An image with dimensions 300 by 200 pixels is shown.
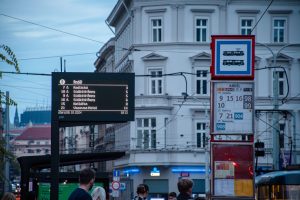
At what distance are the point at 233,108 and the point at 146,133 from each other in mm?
51053

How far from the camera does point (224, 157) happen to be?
58.1 feet

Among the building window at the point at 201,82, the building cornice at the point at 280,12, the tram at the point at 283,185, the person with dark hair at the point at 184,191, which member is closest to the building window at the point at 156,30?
the building window at the point at 201,82

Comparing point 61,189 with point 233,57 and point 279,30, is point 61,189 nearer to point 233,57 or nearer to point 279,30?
point 233,57

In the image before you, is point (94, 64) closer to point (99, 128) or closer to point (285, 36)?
point (99, 128)

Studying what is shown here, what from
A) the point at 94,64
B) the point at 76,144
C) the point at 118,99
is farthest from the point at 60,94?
the point at 76,144

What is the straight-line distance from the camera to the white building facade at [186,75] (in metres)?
68.5

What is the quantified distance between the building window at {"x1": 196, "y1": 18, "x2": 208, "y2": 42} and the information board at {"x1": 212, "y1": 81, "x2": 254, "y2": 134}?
168ft

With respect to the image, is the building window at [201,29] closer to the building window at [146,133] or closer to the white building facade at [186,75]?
the white building facade at [186,75]

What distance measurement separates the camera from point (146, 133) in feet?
227

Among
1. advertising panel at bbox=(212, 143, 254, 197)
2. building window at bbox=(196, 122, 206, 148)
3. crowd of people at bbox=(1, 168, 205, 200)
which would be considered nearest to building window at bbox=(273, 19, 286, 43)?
building window at bbox=(196, 122, 206, 148)

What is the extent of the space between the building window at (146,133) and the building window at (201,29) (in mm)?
6869

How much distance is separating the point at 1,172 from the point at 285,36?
54.0 meters

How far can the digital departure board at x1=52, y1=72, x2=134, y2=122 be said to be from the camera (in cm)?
1783

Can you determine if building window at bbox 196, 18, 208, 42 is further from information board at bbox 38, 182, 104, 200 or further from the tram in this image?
information board at bbox 38, 182, 104, 200
